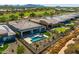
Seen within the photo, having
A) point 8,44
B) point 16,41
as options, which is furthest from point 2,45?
point 16,41

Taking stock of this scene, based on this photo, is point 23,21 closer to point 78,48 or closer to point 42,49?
point 42,49

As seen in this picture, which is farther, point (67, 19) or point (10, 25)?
point (67, 19)

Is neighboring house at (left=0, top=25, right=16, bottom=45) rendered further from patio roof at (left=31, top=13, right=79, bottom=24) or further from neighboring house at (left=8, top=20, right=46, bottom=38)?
patio roof at (left=31, top=13, right=79, bottom=24)

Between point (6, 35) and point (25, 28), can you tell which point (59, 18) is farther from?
point (6, 35)

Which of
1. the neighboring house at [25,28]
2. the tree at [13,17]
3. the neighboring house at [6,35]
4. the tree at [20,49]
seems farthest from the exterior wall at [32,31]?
the tree at [13,17]

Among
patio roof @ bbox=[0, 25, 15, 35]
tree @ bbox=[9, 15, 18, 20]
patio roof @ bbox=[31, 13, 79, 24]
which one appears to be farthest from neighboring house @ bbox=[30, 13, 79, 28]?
patio roof @ bbox=[0, 25, 15, 35]
